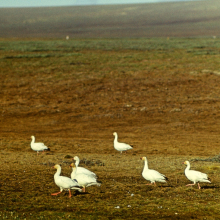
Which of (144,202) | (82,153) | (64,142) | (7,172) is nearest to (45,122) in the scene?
(64,142)

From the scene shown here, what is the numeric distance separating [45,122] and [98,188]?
1554 cm

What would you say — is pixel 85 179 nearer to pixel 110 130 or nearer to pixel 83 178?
pixel 83 178

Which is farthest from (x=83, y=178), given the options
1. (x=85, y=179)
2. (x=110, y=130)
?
(x=110, y=130)

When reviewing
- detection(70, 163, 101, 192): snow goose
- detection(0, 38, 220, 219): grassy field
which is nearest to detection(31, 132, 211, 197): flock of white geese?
detection(70, 163, 101, 192): snow goose

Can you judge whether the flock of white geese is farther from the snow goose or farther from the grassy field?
the grassy field

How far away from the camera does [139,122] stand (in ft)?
89.1

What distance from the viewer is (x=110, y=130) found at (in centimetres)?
2522

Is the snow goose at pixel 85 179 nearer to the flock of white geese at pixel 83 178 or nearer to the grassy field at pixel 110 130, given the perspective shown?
the flock of white geese at pixel 83 178

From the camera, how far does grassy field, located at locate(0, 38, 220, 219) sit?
428 inches

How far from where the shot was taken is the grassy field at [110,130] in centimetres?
1087

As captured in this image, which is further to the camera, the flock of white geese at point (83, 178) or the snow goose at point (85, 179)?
the snow goose at point (85, 179)

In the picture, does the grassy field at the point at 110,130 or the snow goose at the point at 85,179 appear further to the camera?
the snow goose at the point at 85,179

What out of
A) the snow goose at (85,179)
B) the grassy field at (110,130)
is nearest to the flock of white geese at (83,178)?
the snow goose at (85,179)

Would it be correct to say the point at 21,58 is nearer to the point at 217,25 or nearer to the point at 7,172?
the point at 7,172
